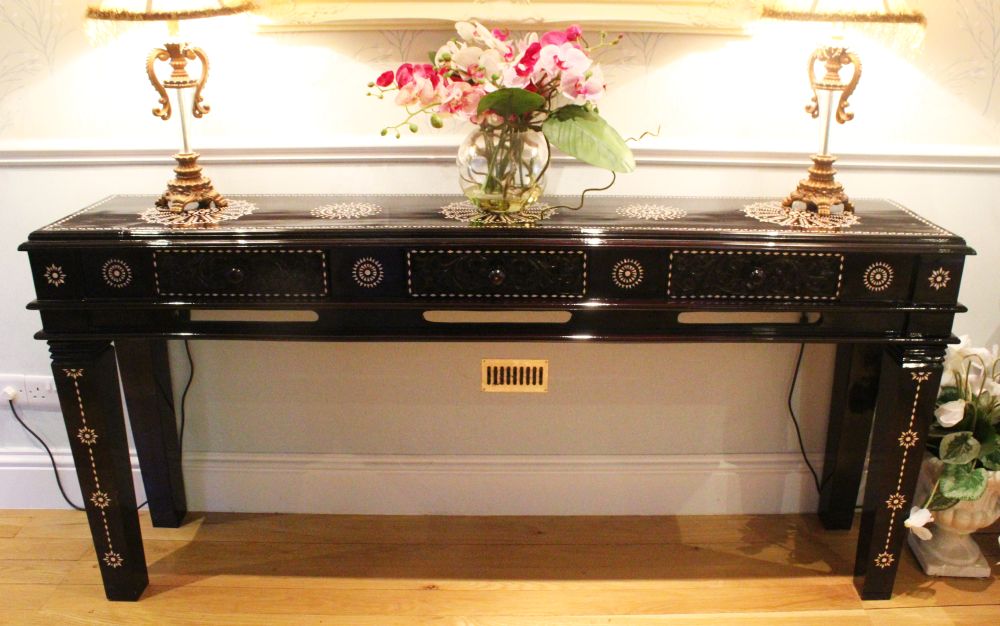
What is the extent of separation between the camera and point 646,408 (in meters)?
2.25

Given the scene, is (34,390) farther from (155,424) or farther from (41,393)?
(155,424)

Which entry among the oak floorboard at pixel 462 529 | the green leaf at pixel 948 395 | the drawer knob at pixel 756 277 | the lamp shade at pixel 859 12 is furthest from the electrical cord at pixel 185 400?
the green leaf at pixel 948 395

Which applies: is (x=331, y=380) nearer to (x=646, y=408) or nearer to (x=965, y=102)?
(x=646, y=408)

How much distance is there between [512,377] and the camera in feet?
6.97

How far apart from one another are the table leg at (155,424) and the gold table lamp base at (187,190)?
1.43 ft

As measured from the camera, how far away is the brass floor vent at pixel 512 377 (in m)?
2.12

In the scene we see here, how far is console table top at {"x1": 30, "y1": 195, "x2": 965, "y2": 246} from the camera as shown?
169cm

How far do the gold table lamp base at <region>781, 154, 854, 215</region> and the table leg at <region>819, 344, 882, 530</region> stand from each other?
39 centimetres

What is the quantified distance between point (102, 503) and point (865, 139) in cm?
198

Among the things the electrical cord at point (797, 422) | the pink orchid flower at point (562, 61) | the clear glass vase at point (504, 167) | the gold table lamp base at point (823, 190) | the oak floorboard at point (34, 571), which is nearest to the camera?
the pink orchid flower at point (562, 61)

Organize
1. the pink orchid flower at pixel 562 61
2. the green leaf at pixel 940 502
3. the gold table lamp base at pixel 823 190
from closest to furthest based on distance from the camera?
the pink orchid flower at pixel 562 61, the gold table lamp base at pixel 823 190, the green leaf at pixel 940 502

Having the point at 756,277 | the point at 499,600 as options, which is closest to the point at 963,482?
the point at 756,277

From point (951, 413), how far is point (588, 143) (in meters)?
1.05

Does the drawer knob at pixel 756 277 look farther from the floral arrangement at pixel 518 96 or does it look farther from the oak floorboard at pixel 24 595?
the oak floorboard at pixel 24 595
